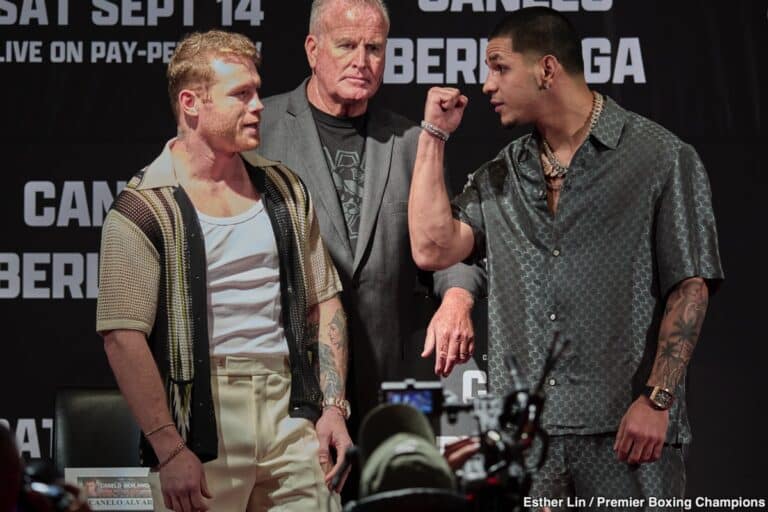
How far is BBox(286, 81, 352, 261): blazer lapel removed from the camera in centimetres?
442

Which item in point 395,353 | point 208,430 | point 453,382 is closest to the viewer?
point 208,430

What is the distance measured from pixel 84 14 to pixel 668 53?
2242mm

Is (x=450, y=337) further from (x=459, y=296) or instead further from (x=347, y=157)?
(x=347, y=157)

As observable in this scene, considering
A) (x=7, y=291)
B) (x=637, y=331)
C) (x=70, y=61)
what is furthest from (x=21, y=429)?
(x=637, y=331)

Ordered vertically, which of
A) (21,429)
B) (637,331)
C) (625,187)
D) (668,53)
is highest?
(668,53)

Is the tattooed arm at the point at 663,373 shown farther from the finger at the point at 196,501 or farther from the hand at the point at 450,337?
the finger at the point at 196,501

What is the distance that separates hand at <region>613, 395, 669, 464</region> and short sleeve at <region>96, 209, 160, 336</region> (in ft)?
4.25

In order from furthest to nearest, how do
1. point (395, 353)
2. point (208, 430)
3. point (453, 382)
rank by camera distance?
point (453, 382) → point (395, 353) → point (208, 430)

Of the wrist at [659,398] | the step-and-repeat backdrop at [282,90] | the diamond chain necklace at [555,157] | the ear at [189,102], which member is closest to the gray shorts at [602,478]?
the wrist at [659,398]

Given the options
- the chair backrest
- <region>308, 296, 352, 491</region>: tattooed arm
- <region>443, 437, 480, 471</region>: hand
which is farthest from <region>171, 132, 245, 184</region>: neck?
<region>443, 437, 480, 471</region>: hand

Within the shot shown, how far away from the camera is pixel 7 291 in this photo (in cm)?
527

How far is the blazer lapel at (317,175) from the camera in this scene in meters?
4.42

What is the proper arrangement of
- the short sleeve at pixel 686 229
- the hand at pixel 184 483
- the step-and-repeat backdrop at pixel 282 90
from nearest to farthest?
the hand at pixel 184 483 < the short sleeve at pixel 686 229 < the step-and-repeat backdrop at pixel 282 90

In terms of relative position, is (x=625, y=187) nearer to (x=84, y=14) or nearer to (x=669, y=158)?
(x=669, y=158)
